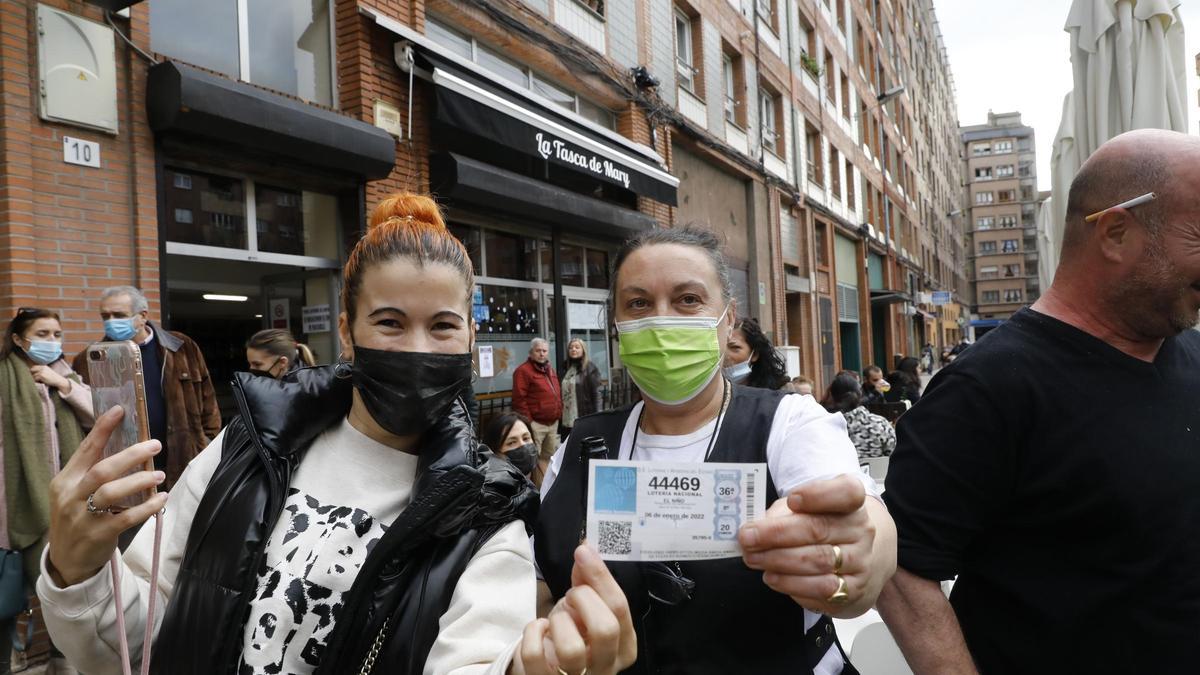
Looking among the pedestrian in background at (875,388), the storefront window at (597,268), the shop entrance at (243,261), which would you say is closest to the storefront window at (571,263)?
the storefront window at (597,268)

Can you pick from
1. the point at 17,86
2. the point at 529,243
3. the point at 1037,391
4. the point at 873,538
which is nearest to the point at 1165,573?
the point at 1037,391

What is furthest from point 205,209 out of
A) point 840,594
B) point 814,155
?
point 814,155

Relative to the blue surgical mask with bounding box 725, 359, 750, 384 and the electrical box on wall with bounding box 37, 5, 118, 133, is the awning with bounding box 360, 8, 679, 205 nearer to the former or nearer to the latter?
the electrical box on wall with bounding box 37, 5, 118, 133

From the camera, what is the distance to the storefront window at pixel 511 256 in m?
8.34

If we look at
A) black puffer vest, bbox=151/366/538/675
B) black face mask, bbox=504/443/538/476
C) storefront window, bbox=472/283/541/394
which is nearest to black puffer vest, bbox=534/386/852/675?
black puffer vest, bbox=151/366/538/675

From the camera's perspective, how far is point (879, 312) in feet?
89.6

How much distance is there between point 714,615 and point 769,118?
1644 centimetres

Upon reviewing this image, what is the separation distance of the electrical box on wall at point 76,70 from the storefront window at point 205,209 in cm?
67

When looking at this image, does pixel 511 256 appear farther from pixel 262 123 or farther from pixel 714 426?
pixel 714 426

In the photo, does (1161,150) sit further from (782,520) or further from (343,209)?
(343,209)

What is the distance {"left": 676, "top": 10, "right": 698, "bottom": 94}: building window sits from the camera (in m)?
12.7

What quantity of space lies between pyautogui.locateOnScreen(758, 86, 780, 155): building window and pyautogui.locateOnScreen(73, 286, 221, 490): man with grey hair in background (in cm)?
1344

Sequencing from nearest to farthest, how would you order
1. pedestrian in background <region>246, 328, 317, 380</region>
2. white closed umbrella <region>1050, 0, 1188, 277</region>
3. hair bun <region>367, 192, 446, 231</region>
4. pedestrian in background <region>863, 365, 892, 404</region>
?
hair bun <region>367, 192, 446, 231</region> → white closed umbrella <region>1050, 0, 1188, 277</region> → pedestrian in background <region>246, 328, 317, 380</region> → pedestrian in background <region>863, 365, 892, 404</region>

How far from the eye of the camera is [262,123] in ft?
17.0
